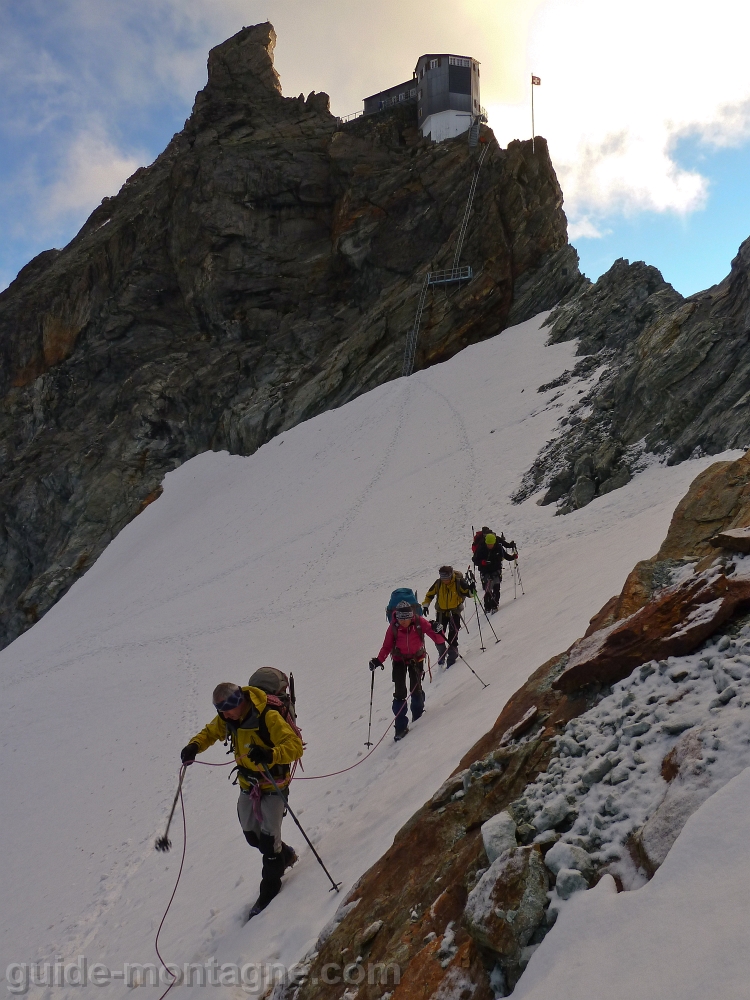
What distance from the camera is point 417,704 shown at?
356 inches

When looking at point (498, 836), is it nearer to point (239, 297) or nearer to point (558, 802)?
point (558, 802)

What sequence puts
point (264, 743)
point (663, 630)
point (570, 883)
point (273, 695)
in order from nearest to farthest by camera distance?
1. point (570, 883)
2. point (663, 630)
3. point (264, 743)
4. point (273, 695)

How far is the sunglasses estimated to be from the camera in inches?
224

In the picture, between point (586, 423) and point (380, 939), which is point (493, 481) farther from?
point (380, 939)

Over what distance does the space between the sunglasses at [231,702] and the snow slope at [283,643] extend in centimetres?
179

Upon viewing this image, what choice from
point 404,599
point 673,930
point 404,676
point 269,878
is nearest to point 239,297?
point 404,599

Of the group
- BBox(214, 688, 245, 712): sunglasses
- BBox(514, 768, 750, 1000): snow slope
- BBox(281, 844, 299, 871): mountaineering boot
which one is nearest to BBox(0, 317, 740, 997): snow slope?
BBox(281, 844, 299, 871): mountaineering boot

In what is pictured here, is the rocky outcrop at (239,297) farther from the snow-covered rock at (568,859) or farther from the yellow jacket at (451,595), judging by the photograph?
the snow-covered rock at (568,859)

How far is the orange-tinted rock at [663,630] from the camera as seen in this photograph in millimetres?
4570

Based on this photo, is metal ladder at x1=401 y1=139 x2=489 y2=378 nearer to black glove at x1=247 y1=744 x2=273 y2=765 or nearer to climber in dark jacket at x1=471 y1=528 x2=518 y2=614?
climber in dark jacket at x1=471 y1=528 x2=518 y2=614

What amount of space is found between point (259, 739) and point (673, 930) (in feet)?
13.1

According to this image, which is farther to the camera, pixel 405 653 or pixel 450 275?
pixel 450 275

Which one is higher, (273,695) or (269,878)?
(273,695)

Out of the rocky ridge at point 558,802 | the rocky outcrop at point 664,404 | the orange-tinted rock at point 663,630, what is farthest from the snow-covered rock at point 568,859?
the rocky outcrop at point 664,404
